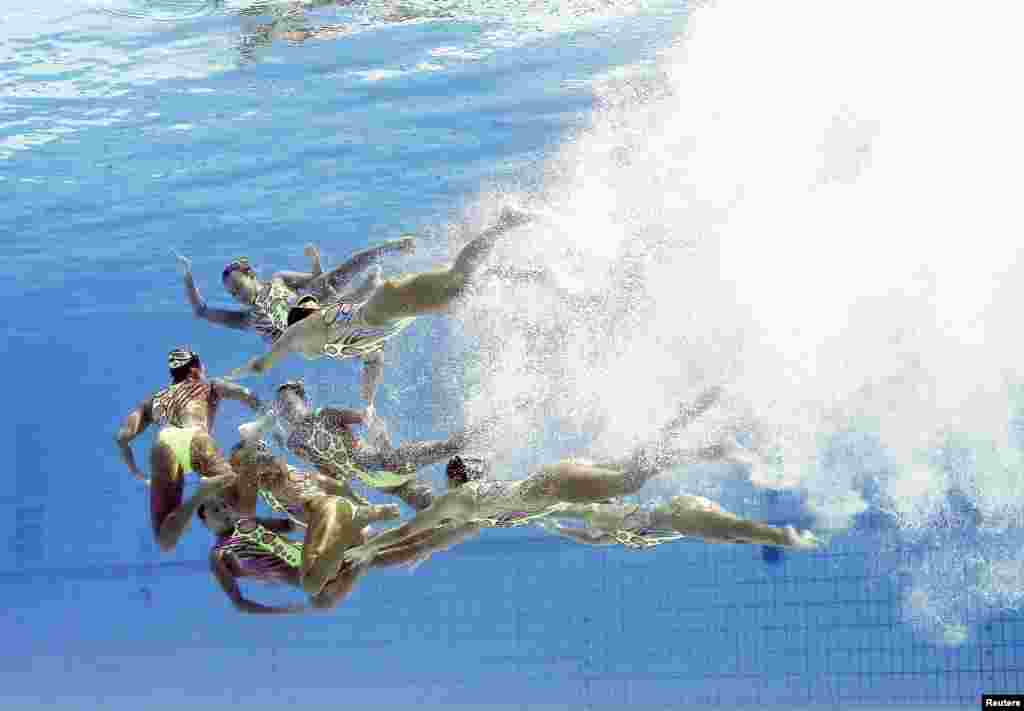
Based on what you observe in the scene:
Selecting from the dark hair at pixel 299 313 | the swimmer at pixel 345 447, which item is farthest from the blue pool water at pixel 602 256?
the dark hair at pixel 299 313

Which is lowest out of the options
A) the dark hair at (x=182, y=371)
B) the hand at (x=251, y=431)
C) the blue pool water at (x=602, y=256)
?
the blue pool water at (x=602, y=256)

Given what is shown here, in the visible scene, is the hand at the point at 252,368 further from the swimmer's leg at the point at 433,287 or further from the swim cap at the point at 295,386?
the swimmer's leg at the point at 433,287

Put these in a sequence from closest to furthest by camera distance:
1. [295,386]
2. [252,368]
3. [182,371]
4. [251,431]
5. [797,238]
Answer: [251,431] → [252,368] → [182,371] → [295,386] → [797,238]

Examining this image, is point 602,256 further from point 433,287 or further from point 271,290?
point 433,287

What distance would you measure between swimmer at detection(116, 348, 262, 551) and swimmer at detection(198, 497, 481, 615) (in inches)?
13.0

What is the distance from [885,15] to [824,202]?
8.27ft

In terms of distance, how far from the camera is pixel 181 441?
31.6 feet

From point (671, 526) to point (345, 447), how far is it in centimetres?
303

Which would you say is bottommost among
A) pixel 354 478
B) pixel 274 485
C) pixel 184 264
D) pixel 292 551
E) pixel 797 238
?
pixel 184 264

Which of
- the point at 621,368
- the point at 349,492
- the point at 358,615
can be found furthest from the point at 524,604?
the point at 349,492

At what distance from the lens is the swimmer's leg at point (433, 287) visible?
383 inches

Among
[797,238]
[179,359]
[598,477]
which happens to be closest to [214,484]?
[179,359]

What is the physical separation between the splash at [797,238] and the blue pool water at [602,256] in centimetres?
6

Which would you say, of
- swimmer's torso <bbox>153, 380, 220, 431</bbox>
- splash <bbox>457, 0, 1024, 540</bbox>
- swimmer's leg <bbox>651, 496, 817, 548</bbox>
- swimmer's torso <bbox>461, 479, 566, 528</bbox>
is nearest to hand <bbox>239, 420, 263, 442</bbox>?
swimmer's torso <bbox>153, 380, 220, 431</bbox>
